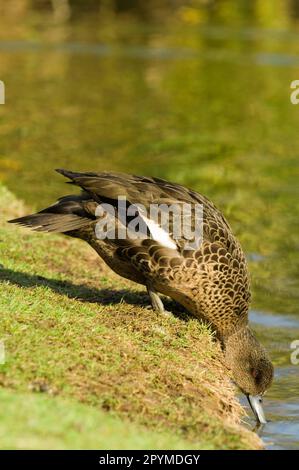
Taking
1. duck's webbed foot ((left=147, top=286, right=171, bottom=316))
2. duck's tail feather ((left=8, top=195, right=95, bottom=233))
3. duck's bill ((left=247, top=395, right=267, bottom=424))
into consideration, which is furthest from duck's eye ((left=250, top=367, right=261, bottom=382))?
duck's tail feather ((left=8, top=195, right=95, bottom=233))

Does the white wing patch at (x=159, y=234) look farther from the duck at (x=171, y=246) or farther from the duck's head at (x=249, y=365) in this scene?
A: the duck's head at (x=249, y=365)

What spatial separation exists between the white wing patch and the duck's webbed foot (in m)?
0.44

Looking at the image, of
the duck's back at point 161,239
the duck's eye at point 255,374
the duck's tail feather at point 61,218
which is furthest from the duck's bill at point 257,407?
the duck's tail feather at point 61,218

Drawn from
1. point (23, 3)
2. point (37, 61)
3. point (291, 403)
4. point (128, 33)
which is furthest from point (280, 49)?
point (291, 403)

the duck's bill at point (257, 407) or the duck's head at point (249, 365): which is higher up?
the duck's head at point (249, 365)

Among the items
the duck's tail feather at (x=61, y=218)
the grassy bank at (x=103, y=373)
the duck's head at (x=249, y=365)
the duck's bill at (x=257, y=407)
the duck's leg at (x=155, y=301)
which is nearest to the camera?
the grassy bank at (x=103, y=373)

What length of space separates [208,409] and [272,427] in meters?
0.73

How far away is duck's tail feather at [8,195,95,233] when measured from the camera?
6027 mm

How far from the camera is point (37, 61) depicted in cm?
1831

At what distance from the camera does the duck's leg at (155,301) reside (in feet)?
20.6

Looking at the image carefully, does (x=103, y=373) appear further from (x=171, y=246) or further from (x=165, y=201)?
(x=165, y=201)

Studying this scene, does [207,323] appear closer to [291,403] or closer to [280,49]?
[291,403]
